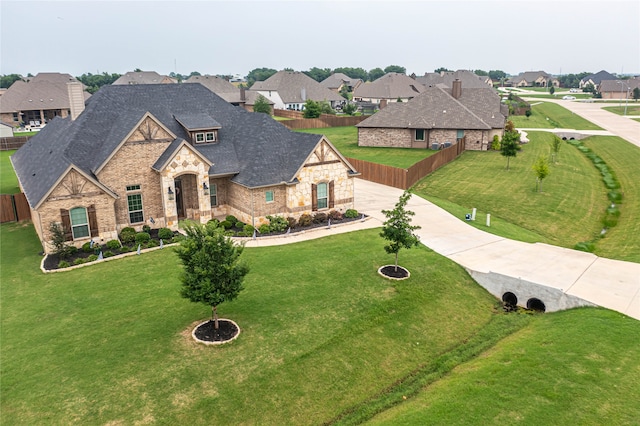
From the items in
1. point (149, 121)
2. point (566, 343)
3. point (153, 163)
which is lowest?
point (566, 343)

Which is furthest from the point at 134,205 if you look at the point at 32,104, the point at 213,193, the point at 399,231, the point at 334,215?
the point at 32,104

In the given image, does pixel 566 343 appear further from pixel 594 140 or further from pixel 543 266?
pixel 594 140

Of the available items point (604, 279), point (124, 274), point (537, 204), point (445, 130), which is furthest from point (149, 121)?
point (445, 130)

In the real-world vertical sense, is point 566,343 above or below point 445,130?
below

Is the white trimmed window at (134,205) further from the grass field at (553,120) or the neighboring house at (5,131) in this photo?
the grass field at (553,120)

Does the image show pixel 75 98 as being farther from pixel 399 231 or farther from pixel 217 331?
pixel 399 231

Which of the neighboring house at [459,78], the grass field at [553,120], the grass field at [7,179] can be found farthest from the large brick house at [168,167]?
the neighboring house at [459,78]

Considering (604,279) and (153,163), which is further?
(153,163)
